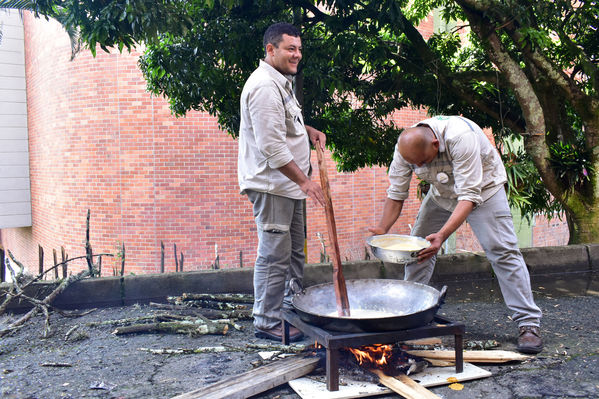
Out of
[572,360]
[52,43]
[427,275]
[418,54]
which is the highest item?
[52,43]

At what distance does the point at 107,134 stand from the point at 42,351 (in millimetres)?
6997

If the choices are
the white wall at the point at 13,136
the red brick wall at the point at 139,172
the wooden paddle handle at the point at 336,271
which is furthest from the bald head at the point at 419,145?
the white wall at the point at 13,136

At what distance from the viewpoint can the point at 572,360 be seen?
350cm

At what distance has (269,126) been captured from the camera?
142 inches

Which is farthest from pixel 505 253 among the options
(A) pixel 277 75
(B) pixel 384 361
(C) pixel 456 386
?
(A) pixel 277 75

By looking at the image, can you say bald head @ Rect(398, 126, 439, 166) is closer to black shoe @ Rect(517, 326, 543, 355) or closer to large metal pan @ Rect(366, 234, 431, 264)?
large metal pan @ Rect(366, 234, 431, 264)

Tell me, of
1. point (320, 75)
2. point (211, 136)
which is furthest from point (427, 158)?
point (211, 136)

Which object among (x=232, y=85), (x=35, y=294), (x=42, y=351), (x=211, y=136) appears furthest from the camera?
(x=211, y=136)

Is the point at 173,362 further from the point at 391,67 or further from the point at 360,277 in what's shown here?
the point at 391,67

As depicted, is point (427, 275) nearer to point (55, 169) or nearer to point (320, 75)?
point (320, 75)

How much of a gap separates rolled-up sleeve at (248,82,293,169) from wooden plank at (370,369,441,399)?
1508 mm

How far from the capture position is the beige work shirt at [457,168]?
3537 mm

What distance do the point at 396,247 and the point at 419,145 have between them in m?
0.70

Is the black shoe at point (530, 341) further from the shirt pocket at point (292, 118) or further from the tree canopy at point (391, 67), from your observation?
the tree canopy at point (391, 67)
